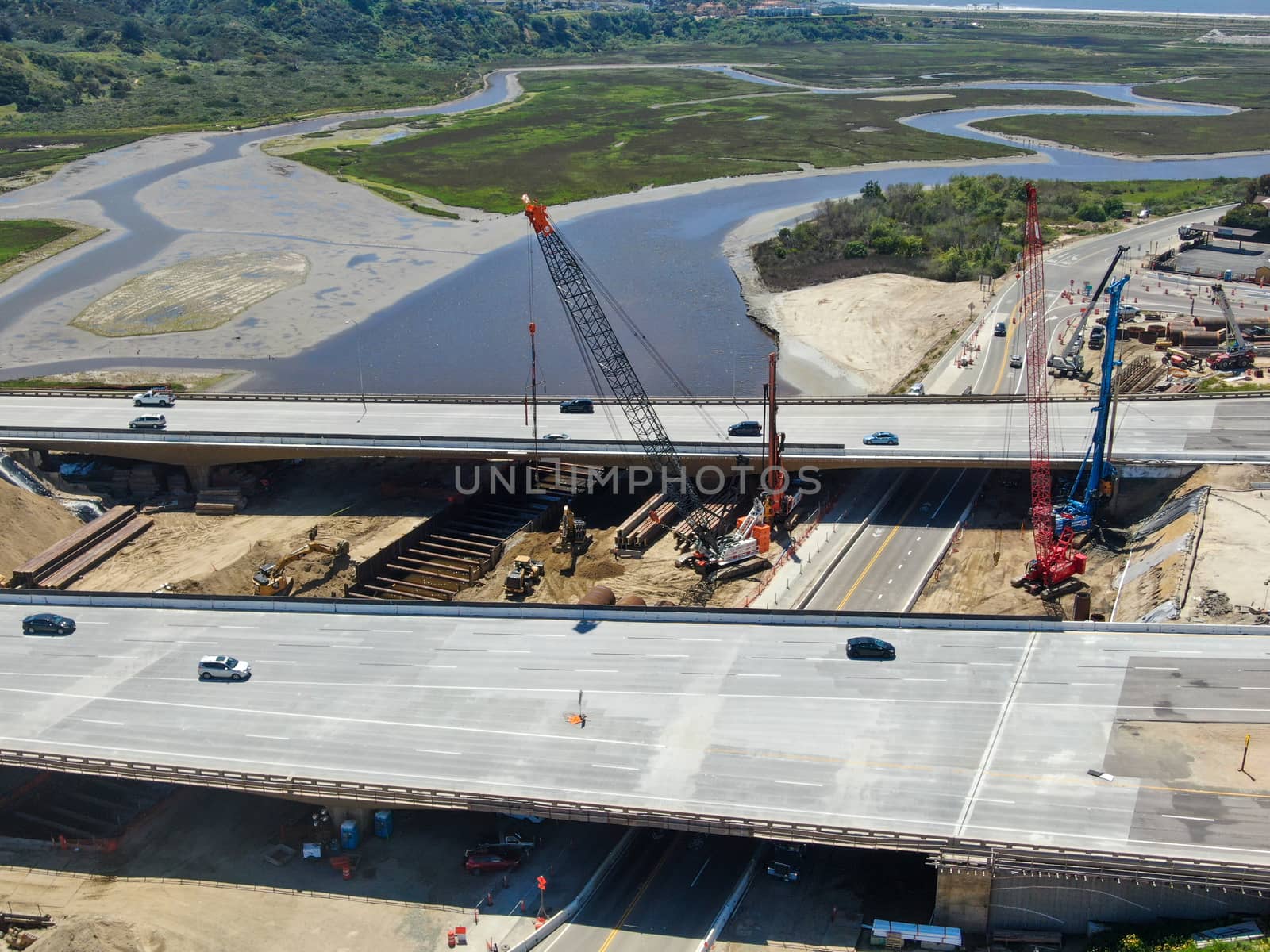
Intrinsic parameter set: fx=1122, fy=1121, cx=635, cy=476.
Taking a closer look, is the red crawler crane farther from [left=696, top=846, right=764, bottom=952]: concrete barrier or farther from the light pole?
the light pole

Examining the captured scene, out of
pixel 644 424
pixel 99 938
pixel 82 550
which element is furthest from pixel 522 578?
pixel 99 938

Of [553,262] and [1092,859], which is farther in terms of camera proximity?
[553,262]

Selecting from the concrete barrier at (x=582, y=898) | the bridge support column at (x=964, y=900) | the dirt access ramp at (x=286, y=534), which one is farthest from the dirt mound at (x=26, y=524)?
the bridge support column at (x=964, y=900)

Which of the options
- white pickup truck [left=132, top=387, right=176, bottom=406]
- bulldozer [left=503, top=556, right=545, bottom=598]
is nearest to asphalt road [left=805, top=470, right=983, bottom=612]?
bulldozer [left=503, top=556, right=545, bottom=598]

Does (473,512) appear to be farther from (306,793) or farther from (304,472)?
(306,793)

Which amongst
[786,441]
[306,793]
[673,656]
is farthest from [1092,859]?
[786,441]

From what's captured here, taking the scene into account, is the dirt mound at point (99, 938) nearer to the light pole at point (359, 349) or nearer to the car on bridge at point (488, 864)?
the car on bridge at point (488, 864)

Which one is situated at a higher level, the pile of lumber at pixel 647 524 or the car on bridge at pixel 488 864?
the pile of lumber at pixel 647 524
